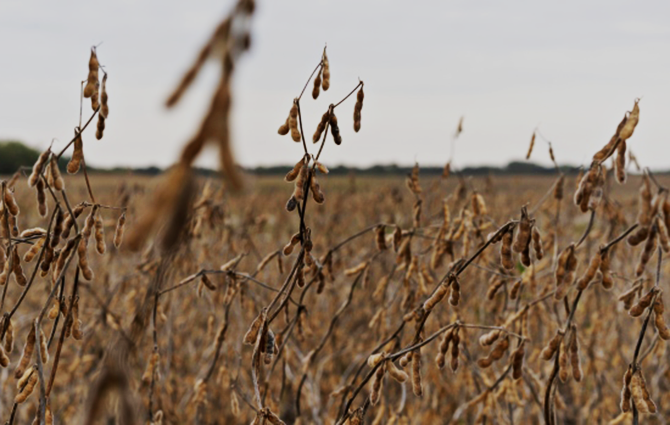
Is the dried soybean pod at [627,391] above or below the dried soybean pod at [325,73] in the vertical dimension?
below

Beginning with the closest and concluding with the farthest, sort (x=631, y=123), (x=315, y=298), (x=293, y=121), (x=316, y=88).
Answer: (x=631, y=123) < (x=293, y=121) < (x=316, y=88) < (x=315, y=298)

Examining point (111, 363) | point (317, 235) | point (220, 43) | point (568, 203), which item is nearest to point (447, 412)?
point (317, 235)

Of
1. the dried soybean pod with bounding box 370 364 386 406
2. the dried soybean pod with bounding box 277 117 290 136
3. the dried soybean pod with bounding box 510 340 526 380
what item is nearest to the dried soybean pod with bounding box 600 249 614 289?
the dried soybean pod with bounding box 510 340 526 380

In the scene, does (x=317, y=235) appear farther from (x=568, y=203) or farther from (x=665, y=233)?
(x=665, y=233)

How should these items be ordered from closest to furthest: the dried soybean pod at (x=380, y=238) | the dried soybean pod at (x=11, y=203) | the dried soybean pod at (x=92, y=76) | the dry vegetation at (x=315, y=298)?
the dry vegetation at (x=315, y=298) → the dried soybean pod at (x=92, y=76) → the dried soybean pod at (x=11, y=203) → the dried soybean pod at (x=380, y=238)

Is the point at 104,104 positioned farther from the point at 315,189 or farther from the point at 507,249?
the point at 507,249

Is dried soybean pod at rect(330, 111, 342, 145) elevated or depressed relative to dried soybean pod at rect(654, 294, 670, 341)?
elevated

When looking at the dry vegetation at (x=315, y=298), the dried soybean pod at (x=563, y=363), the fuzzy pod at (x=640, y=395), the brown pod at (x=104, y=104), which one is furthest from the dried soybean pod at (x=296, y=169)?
the fuzzy pod at (x=640, y=395)

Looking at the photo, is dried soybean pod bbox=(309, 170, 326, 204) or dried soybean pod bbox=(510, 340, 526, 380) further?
dried soybean pod bbox=(510, 340, 526, 380)

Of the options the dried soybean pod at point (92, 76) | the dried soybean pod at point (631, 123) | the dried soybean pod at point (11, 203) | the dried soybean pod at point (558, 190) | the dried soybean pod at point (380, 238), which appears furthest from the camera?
the dried soybean pod at point (558, 190)

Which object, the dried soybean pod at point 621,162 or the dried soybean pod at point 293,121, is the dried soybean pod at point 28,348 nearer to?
the dried soybean pod at point 293,121

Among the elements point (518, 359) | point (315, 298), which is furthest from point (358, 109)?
point (315, 298)

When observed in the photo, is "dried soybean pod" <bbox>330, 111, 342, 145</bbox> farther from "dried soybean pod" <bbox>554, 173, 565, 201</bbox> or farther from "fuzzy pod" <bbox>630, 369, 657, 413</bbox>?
"dried soybean pod" <bbox>554, 173, 565, 201</bbox>

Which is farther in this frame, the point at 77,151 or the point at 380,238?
the point at 380,238
